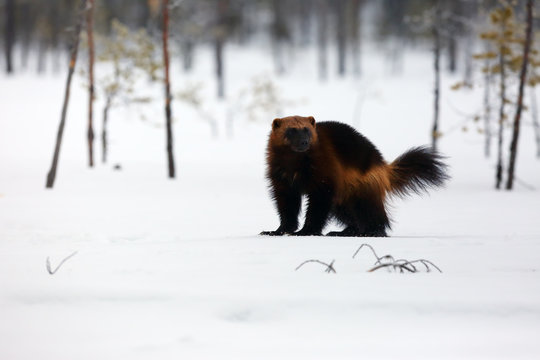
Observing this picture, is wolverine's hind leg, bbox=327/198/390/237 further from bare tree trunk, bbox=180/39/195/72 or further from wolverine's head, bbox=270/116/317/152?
bare tree trunk, bbox=180/39/195/72

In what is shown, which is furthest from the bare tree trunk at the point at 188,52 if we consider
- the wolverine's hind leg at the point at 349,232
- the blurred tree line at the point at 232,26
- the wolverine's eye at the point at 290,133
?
the wolverine's eye at the point at 290,133

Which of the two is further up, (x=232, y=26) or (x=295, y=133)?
(x=232, y=26)

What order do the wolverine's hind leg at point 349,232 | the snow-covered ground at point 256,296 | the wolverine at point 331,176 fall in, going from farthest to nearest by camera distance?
the wolverine's hind leg at point 349,232 → the wolverine at point 331,176 → the snow-covered ground at point 256,296

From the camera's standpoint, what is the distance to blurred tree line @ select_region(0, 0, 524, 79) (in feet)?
135

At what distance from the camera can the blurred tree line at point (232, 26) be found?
135 ft

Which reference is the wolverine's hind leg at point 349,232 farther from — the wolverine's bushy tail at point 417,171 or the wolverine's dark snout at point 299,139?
the wolverine's dark snout at point 299,139

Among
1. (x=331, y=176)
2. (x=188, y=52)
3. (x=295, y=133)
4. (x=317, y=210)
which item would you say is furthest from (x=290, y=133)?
(x=188, y=52)

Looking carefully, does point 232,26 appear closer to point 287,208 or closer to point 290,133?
point 287,208

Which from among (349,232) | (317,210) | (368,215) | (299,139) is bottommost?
(349,232)

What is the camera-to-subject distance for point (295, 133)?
548cm

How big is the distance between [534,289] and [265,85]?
3044 centimetres

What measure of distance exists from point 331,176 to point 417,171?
117 centimetres

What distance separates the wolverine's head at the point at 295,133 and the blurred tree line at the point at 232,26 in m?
32.6

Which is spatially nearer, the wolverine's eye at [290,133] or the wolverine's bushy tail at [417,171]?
the wolverine's eye at [290,133]
